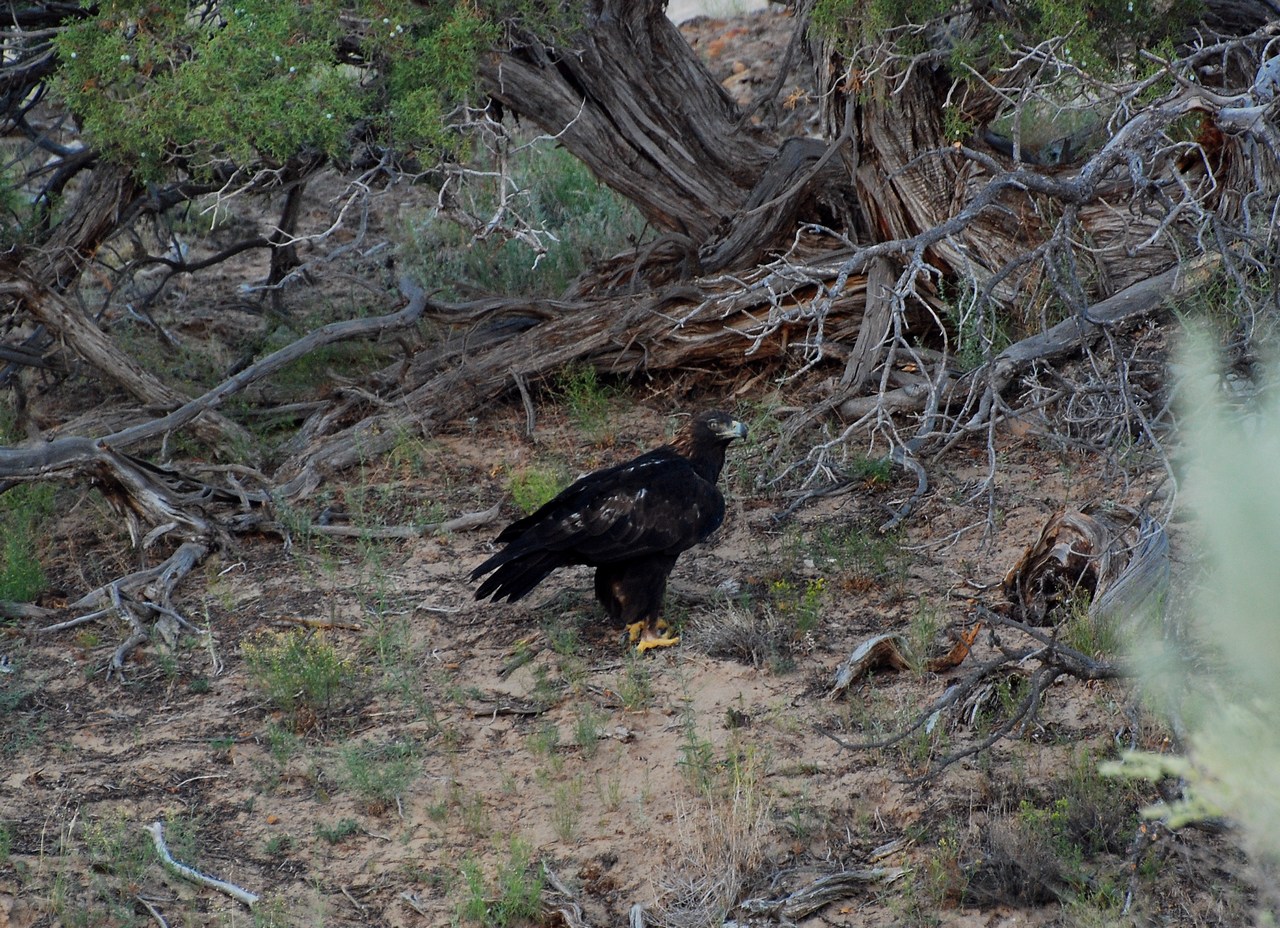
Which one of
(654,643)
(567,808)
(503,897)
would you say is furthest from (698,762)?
(654,643)

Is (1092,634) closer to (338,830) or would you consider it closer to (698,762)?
(698,762)

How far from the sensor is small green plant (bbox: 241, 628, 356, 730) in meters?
5.82

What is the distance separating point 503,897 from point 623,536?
75.8 inches

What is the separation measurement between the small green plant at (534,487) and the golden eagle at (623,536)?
1.17 m

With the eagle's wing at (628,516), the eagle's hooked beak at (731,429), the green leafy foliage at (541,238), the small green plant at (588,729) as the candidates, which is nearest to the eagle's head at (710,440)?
the eagle's hooked beak at (731,429)

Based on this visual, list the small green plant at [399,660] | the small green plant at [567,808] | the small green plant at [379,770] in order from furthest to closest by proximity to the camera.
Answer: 1. the small green plant at [399,660]
2. the small green plant at [379,770]
3. the small green plant at [567,808]

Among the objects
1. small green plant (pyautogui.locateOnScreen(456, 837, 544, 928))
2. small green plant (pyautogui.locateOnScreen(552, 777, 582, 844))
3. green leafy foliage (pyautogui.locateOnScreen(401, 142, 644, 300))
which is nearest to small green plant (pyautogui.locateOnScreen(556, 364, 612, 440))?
green leafy foliage (pyautogui.locateOnScreen(401, 142, 644, 300))

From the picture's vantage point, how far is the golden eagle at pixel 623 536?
6.06m

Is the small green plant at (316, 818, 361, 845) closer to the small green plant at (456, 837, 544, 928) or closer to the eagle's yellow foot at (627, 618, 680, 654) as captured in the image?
the small green plant at (456, 837, 544, 928)

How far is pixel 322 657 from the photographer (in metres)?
5.91

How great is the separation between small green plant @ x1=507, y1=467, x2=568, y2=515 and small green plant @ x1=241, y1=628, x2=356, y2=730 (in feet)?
5.66

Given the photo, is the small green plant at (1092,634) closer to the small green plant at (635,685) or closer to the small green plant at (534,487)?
the small green plant at (635,685)

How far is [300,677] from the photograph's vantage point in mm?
5848

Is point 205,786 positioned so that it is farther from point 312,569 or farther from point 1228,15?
point 1228,15
